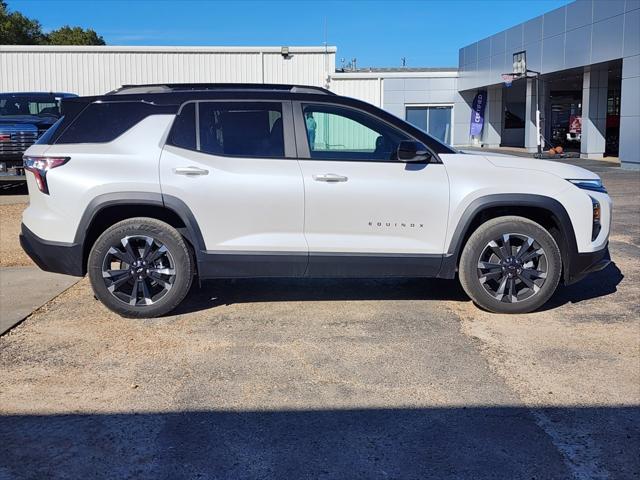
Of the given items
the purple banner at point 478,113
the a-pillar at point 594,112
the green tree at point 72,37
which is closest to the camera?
the a-pillar at point 594,112

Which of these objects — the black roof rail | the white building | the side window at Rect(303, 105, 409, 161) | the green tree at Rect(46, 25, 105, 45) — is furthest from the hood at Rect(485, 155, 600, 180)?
the green tree at Rect(46, 25, 105, 45)

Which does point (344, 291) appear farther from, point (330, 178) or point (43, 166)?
point (43, 166)

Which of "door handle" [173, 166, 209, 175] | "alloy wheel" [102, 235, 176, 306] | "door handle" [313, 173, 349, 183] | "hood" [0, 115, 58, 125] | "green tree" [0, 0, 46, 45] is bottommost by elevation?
"alloy wheel" [102, 235, 176, 306]

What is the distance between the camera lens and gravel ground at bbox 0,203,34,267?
8.30 metres

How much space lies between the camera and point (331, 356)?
4828 millimetres

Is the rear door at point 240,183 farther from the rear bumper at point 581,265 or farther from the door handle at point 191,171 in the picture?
the rear bumper at point 581,265

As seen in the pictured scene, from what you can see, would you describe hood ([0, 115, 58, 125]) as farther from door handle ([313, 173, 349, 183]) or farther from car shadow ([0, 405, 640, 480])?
car shadow ([0, 405, 640, 480])

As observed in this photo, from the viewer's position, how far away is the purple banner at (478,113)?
3991cm

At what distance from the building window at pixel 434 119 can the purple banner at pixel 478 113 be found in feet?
4.78

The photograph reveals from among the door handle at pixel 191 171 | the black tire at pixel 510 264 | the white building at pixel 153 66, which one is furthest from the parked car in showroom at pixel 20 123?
the black tire at pixel 510 264

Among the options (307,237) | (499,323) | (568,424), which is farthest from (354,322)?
(568,424)

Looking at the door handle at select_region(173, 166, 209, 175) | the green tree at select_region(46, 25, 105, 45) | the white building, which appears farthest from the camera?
the green tree at select_region(46, 25, 105, 45)

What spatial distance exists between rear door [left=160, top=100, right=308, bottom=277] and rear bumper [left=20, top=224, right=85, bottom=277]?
93 cm

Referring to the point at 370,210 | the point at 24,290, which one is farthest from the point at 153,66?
the point at 370,210
